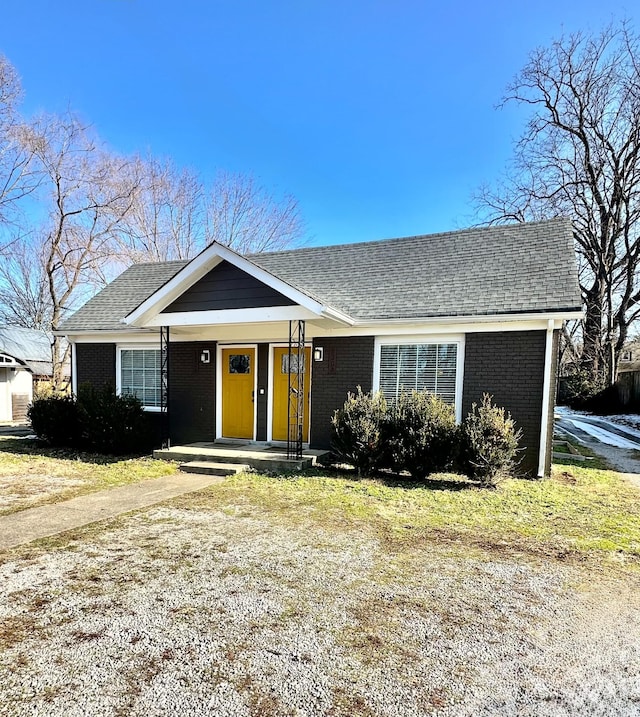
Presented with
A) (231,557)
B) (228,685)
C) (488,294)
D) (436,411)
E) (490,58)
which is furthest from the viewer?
(490,58)

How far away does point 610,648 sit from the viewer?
2799mm

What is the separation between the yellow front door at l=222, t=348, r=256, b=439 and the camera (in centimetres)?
1024

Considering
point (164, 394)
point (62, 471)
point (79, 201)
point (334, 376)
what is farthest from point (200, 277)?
point (79, 201)

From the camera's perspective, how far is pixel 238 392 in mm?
10336

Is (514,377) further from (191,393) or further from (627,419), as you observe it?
(627,419)

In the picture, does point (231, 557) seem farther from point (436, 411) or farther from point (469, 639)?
point (436, 411)

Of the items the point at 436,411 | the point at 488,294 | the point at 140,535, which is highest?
the point at 488,294

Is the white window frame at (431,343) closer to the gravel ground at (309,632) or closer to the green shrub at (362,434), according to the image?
the green shrub at (362,434)

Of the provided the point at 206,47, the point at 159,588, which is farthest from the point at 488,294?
the point at 206,47

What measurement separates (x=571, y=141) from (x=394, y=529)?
2896cm

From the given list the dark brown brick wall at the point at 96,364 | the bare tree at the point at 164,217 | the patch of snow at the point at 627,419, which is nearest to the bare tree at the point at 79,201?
the bare tree at the point at 164,217

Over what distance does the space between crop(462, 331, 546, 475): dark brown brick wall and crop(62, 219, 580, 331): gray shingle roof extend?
549mm

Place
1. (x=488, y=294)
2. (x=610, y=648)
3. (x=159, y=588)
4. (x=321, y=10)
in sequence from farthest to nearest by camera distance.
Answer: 1. (x=321, y=10)
2. (x=488, y=294)
3. (x=159, y=588)
4. (x=610, y=648)

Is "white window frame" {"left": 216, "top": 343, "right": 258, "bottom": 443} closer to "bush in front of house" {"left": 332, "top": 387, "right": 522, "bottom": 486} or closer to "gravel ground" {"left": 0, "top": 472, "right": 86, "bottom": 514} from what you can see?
"bush in front of house" {"left": 332, "top": 387, "right": 522, "bottom": 486}
